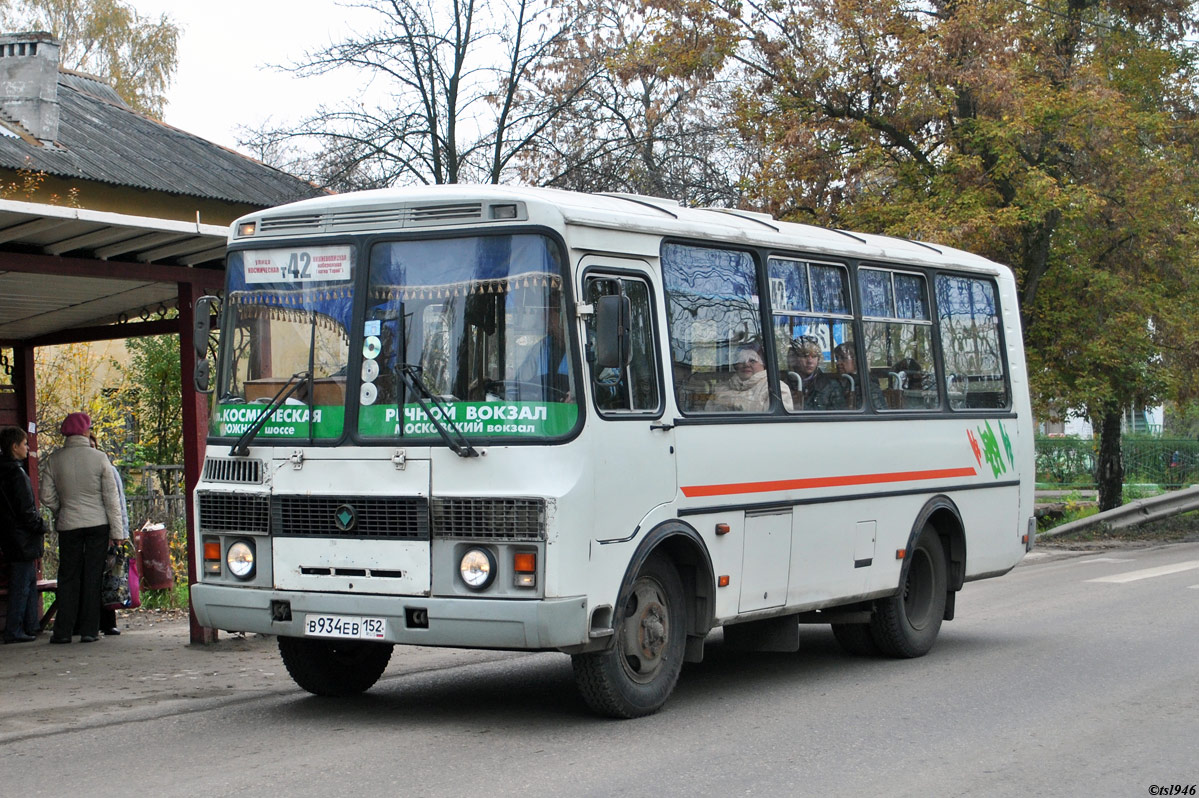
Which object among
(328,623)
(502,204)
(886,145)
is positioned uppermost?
(886,145)

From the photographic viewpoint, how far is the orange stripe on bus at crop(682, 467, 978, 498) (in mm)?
8562

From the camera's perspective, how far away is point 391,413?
782 cm

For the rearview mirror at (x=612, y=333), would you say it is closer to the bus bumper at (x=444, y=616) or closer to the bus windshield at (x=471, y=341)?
the bus windshield at (x=471, y=341)

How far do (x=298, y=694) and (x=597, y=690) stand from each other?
7.90 feet

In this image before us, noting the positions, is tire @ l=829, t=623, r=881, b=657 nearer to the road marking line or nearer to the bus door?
the bus door

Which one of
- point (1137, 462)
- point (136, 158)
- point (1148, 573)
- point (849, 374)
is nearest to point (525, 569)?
point (849, 374)

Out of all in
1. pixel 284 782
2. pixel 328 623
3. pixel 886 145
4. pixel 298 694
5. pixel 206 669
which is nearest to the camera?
pixel 284 782

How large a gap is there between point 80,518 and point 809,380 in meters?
5.98

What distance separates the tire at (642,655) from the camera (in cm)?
783

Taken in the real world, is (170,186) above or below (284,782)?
above

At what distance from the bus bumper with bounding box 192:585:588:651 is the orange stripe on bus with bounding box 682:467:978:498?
1.37 m

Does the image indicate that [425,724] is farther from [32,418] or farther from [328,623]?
[32,418]

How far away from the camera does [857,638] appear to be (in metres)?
10.8

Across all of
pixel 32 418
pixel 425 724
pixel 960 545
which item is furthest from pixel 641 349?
pixel 32 418
